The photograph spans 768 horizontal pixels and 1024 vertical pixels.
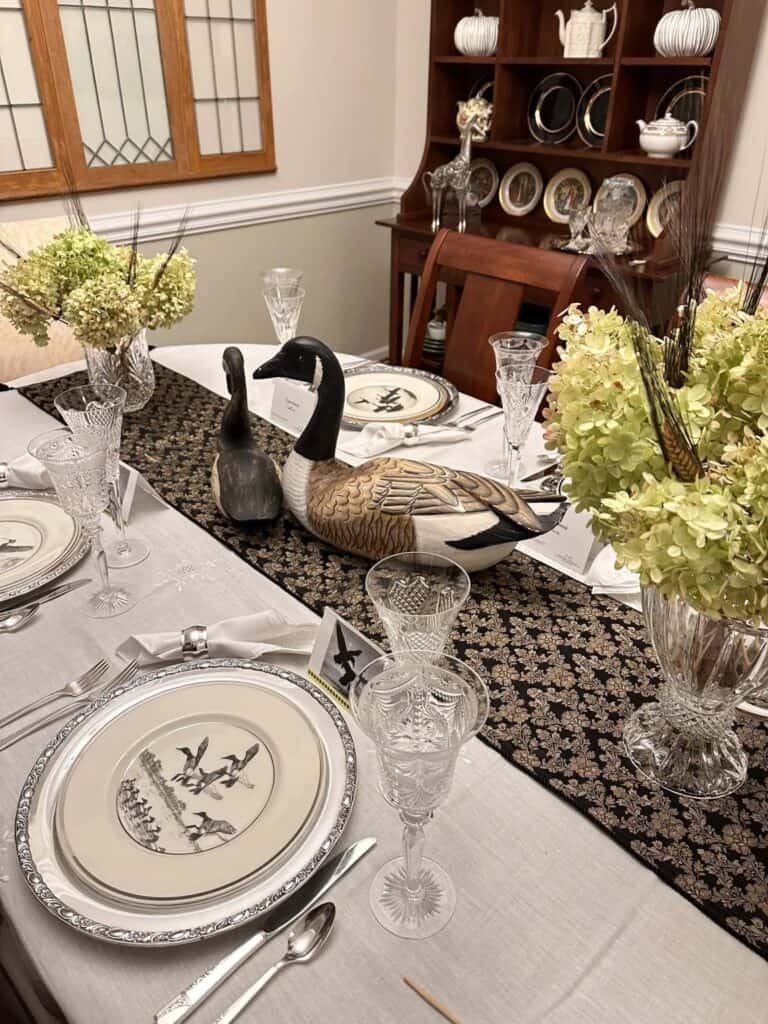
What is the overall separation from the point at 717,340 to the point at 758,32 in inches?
78.0

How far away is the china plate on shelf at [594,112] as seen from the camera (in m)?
2.28

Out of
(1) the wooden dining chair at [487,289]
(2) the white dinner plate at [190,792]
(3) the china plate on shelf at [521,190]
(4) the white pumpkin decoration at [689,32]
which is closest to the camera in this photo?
(2) the white dinner plate at [190,792]

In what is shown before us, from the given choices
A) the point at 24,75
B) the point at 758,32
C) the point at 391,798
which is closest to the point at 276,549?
the point at 391,798

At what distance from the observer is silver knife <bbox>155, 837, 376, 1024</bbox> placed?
50 cm

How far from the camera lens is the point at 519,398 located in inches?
42.2

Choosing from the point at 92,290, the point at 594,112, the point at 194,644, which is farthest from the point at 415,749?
the point at 594,112

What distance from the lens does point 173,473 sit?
119 centimetres

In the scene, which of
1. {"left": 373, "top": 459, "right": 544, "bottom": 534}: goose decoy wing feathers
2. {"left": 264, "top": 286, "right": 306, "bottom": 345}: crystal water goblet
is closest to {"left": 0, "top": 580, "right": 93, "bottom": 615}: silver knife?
{"left": 373, "top": 459, "right": 544, "bottom": 534}: goose decoy wing feathers

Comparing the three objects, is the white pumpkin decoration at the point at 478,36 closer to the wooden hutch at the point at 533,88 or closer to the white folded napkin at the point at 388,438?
the wooden hutch at the point at 533,88

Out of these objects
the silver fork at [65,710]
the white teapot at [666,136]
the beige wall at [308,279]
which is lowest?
the beige wall at [308,279]

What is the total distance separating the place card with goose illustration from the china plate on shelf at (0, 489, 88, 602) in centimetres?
38

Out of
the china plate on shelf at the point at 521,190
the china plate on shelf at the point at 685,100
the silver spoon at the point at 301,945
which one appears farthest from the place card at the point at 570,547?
the china plate on shelf at the point at 521,190

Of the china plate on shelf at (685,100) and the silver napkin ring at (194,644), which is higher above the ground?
the china plate on shelf at (685,100)

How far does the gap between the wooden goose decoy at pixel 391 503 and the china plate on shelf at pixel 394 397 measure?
1.10 feet
